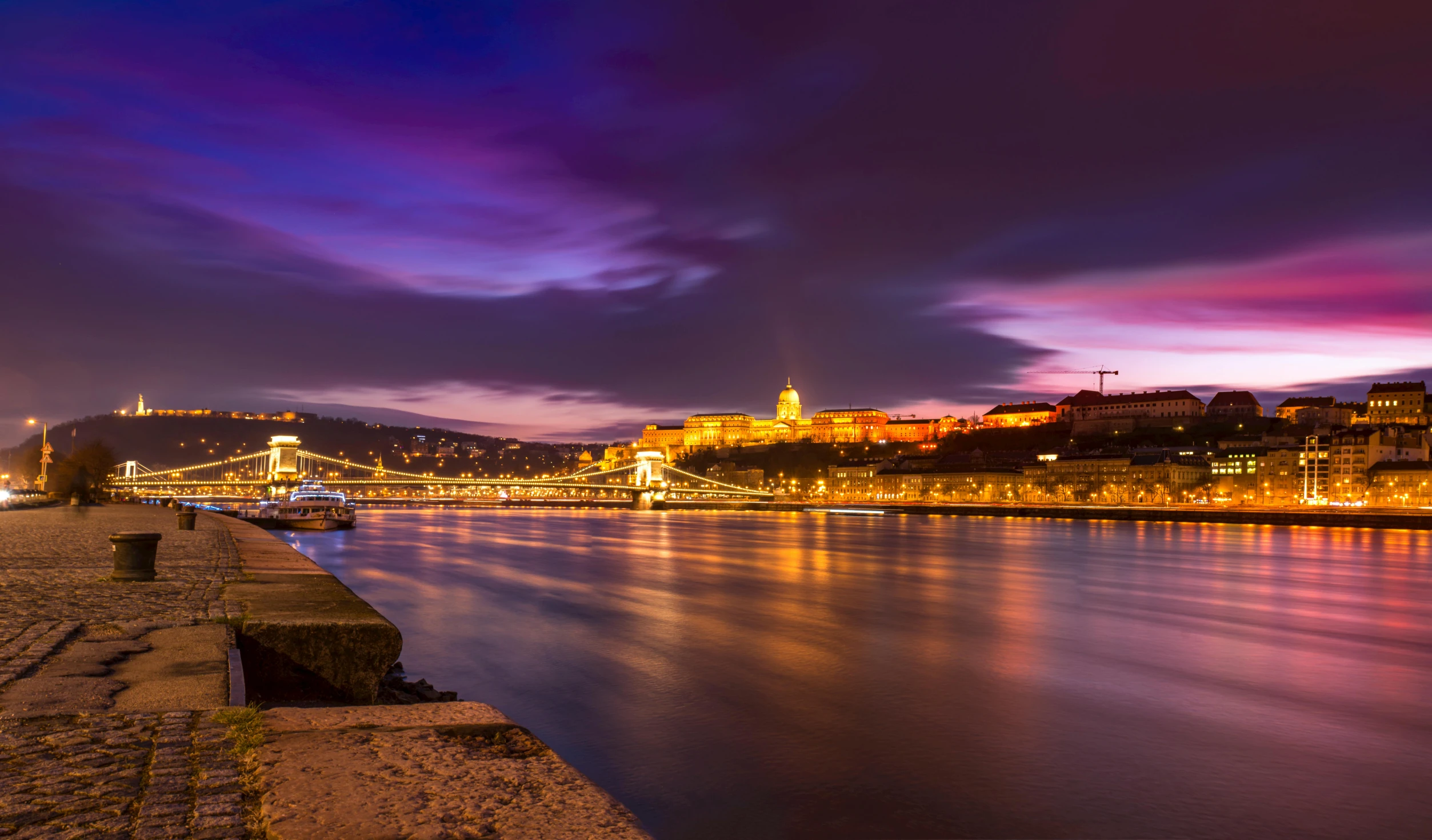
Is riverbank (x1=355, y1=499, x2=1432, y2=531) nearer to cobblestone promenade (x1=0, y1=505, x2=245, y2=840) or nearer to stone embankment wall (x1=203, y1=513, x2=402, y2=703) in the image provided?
stone embankment wall (x1=203, y1=513, x2=402, y2=703)

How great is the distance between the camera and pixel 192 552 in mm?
16312

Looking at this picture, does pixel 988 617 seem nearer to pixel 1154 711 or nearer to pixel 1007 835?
pixel 1154 711

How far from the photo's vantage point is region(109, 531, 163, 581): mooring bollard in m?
10.6

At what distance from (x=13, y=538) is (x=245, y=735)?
61.6 feet

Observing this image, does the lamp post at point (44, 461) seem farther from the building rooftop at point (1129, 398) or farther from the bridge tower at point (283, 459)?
the building rooftop at point (1129, 398)

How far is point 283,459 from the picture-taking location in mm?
93500

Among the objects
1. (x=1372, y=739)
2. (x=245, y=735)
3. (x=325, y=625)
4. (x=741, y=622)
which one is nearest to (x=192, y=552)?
(x=741, y=622)

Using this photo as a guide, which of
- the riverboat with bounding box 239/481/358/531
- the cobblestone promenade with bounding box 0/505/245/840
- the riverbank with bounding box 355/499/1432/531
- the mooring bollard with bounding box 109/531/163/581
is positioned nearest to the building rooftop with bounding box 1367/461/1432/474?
the riverbank with bounding box 355/499/1432/531

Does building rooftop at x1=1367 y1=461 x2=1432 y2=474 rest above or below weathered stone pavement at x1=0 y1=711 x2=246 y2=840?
above

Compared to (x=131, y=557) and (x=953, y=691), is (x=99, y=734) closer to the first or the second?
(x=131, y=557)

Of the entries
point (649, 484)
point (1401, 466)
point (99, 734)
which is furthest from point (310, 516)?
point (1401, 466)

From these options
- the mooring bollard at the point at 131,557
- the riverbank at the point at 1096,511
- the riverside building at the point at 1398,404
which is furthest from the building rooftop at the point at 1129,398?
the mooring bollard at the point at 131,557

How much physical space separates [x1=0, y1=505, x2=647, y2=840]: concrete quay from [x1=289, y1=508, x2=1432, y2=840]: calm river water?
2.69 metres

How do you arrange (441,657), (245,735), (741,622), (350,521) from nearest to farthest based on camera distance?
(245,735)
(441,657)
(741,622)
(350,521)
